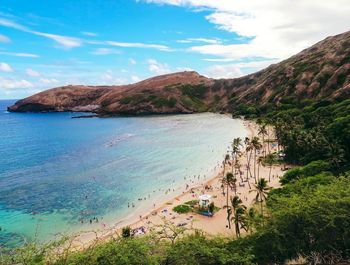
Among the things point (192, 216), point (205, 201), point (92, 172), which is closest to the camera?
point (192, 216)

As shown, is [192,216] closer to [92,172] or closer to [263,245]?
[263,245]

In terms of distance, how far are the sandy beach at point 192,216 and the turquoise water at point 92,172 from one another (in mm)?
2808

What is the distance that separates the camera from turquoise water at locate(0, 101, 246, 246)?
58312 millimetres

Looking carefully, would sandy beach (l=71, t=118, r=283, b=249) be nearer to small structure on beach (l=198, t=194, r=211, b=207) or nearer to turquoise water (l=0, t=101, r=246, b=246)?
small structure on beach (l=198, t=194, r=211, b=207)

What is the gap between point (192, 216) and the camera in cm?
5616

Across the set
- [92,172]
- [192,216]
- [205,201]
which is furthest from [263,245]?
[92,172]

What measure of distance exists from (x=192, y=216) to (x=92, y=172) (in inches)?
1564

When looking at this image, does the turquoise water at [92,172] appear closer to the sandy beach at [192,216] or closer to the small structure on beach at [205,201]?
the sandy beach at [192,216]

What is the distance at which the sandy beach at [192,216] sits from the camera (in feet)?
166

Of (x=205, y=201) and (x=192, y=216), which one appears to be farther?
(x=205, y=201)

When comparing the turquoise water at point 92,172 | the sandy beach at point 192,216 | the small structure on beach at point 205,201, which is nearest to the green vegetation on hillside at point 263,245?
the turquoise water at point 92,172

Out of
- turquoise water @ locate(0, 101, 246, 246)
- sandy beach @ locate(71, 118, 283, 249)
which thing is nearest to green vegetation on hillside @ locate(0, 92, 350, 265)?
turquoise water @ locate(0, 101, 246, 246)

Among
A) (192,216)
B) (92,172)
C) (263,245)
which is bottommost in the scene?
(192,216)

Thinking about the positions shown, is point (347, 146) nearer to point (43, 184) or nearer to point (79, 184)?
point (79, 184)
